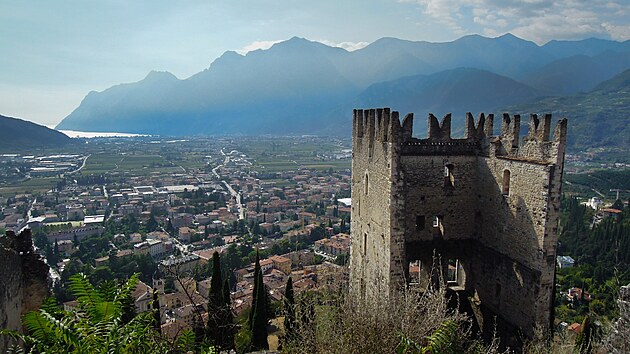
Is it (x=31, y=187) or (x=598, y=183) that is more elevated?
(x=598, y=183)

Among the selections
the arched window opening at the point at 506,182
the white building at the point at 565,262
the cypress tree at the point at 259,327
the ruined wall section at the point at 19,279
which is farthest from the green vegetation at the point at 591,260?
the ruined wall section at the point at 19,279

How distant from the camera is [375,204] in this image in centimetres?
1439

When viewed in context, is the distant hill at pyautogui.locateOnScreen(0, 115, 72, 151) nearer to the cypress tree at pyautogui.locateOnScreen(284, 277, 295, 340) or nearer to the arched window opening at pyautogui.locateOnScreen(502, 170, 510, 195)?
the cypress tree at pyautogui.locateOnScreen(284, 277, 295, 340)

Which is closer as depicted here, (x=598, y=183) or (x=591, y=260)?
(x=591, y=260)

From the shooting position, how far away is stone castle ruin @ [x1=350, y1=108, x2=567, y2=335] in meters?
11.6

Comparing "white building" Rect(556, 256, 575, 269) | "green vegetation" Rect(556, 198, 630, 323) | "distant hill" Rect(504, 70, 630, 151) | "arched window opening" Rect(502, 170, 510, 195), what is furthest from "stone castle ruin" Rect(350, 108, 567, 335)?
"distant hill" Rect(504, 70, 630, 151)

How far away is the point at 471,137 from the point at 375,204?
12.2 feet


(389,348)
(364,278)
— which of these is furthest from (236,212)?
(389,348)

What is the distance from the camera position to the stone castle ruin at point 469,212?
11.6m

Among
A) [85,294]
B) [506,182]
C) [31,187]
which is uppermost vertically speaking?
[506,182]

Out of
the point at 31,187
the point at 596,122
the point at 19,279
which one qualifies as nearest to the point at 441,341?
the point at 19,279

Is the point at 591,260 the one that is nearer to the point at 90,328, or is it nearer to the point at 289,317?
the point at 289,317

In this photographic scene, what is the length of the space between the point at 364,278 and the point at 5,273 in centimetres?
1058

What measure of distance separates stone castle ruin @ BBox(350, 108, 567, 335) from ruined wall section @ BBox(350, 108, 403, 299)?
32 mm
